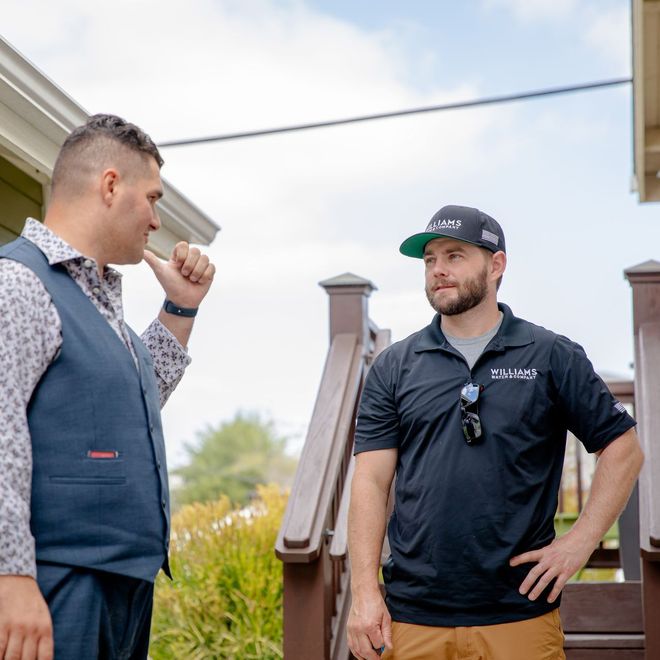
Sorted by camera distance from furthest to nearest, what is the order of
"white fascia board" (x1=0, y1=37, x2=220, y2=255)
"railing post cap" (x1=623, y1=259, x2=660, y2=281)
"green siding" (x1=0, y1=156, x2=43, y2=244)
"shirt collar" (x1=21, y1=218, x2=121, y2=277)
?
1. "railing post cap" (x1=623, y1=259, x2=660, y2=281)
2. "green siding" (x1=0, y1=156, x2=43, y2=244)
3. "white fascia board" (x1=0, y1=37, x2=220, y2=255)
4. "shirt collar" (x1=21, y1=218, x2=121, y2=277)

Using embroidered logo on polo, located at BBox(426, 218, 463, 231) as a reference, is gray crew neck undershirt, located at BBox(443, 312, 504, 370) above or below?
below

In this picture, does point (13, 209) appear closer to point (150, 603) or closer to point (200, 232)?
point (200, 232)

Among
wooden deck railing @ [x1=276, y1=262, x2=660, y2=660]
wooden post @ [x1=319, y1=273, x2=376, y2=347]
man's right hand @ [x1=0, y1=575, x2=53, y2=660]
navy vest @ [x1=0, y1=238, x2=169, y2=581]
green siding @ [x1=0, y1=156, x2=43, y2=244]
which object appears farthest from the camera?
wooden post @ [x1=319, y1=273, x2=376, y2=347]

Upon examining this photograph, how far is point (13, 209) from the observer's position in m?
3.90

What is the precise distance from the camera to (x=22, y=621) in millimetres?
1631

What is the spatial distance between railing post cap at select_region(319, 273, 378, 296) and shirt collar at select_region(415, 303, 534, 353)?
1963mm

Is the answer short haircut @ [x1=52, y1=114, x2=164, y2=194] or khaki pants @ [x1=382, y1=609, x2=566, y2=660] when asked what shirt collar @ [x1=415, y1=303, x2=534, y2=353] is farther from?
short haircut @ [x1=52, y1=114, x2=164, y2=194]

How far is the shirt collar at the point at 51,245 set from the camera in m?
1.88

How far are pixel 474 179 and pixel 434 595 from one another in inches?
1540

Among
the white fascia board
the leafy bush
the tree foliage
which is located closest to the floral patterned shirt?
the white fascia board

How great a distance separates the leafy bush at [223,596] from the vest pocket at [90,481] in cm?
390

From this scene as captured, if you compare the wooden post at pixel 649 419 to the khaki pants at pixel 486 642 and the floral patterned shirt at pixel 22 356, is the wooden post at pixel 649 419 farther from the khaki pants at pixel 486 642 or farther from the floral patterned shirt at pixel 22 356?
the floral patterned shirt at pixel 22 356

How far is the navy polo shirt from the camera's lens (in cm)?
240

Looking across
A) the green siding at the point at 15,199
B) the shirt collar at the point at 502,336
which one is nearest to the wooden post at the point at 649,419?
the shirt collar at the point at 502,336
